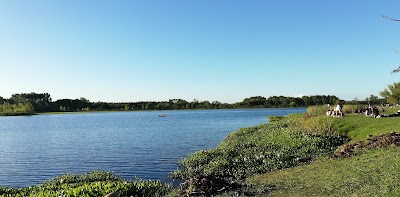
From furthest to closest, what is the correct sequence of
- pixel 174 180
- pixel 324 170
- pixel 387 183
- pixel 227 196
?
pixel 174 180
pixel 324 170
pixel 227 196
pixel 387 183

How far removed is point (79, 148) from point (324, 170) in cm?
3703

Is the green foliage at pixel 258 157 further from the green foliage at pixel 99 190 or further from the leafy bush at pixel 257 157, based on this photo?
the green foliage at pixel 99 190

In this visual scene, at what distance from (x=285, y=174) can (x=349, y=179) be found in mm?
4399

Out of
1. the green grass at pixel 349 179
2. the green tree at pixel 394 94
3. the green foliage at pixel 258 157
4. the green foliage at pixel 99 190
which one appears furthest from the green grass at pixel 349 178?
the green tree at pixel 394 94

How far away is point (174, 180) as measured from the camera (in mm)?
23781

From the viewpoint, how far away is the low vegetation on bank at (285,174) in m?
13.7

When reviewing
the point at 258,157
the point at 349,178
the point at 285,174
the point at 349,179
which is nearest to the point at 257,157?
the point at 258,157

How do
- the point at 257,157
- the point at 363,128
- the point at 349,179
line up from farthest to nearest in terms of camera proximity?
the point at 363,128, the point at 257,157, the point at 349,179

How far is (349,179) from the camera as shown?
1411 cm

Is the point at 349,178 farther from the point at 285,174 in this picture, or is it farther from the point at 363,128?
the point at 363,128

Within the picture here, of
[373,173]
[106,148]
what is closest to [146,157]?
[106,148]

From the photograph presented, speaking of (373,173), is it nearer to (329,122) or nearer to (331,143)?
(331,143)

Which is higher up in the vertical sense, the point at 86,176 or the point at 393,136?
the point at 393,136

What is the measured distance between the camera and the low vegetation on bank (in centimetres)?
1368
